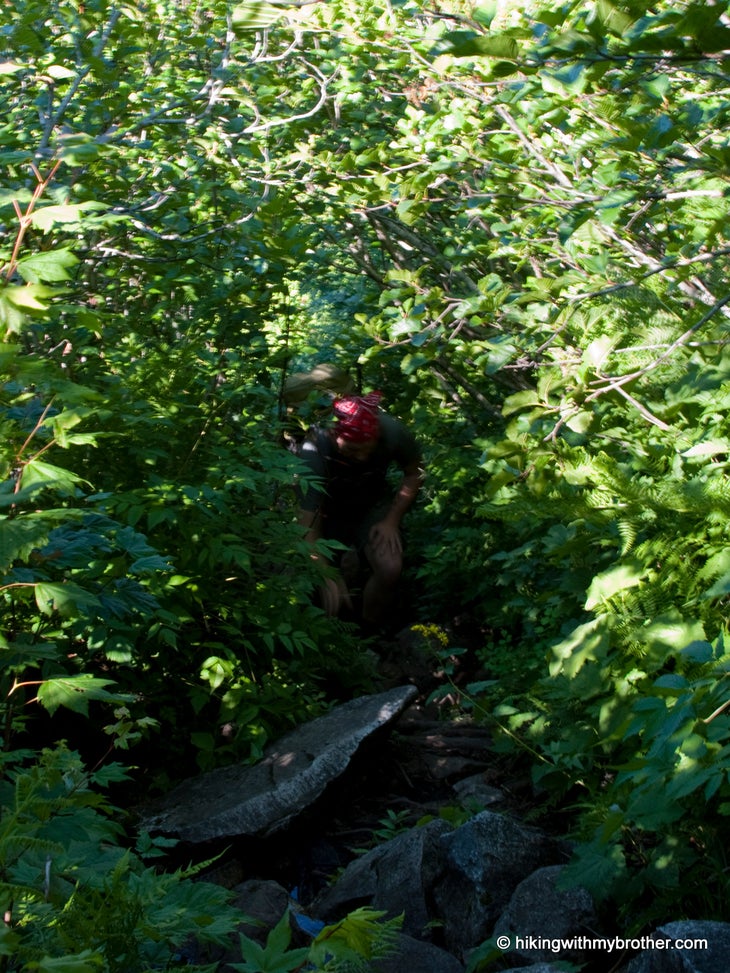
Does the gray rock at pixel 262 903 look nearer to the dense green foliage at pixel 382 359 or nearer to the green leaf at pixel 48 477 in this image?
the dense green foliage at pixel 382 359

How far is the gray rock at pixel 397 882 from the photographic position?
129 inches

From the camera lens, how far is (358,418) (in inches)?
243

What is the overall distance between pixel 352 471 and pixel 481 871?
3.70m

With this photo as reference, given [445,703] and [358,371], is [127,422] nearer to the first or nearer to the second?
[445,703]

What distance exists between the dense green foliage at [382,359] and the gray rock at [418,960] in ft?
1.42

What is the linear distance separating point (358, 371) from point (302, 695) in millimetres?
3033

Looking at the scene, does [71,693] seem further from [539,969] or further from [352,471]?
[352,471]

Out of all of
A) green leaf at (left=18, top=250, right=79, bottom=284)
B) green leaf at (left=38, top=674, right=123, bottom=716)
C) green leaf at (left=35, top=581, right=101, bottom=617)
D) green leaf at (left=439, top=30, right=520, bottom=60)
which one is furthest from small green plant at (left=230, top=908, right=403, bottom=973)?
green leaf at (left=439, top=30, right=520, bottom=60)

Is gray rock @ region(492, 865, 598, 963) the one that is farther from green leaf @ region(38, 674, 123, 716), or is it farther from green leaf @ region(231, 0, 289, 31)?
green leaf @ region(231, 0, 289, 31)

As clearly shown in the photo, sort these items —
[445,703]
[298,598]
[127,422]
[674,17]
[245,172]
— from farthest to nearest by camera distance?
1. [445,703]
2. [245,172]
3. [298,598]
4. [127,422]
5. [674,17]

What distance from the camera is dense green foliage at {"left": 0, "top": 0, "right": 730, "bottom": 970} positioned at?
2561 mm

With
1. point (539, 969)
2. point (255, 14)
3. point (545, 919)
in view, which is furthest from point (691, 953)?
point (255, 14)

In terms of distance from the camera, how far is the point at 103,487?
406cm

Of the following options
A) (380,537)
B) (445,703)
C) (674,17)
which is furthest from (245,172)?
(674,17)
